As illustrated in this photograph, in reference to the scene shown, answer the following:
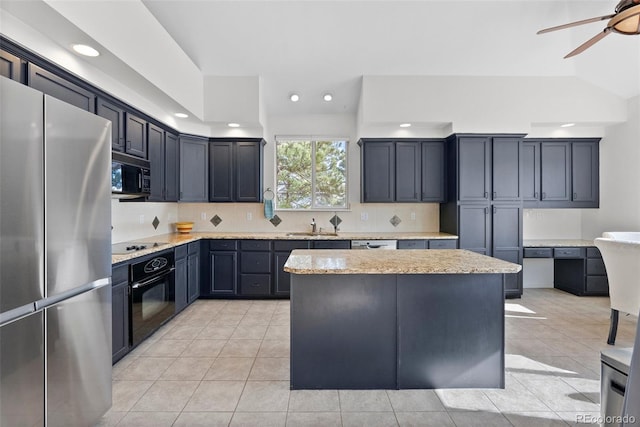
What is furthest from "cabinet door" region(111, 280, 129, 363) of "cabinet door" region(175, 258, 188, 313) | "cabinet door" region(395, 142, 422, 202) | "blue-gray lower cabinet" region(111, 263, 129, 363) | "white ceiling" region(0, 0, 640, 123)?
"cabinet door" region(395, 142, 422, 202)

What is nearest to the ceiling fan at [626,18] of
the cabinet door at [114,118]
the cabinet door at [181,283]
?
the cabinet door at [114,118]

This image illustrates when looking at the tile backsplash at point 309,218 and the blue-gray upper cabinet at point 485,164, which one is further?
the tile backsplash at point 309,218

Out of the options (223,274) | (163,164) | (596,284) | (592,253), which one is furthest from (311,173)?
(596,284)

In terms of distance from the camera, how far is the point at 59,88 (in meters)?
2.22

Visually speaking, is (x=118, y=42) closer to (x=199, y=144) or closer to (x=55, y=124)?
(x=55, y=124)

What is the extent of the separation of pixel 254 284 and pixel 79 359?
2.82 m

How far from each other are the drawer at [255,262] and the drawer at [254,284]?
0.07 metres

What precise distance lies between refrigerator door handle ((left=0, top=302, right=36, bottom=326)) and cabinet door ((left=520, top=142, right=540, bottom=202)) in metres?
5.37

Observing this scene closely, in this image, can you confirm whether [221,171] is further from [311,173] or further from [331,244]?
[331,244]

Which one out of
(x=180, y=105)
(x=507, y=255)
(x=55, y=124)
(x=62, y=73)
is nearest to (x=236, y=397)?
(x=55, y=124)

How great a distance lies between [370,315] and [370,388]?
52cm

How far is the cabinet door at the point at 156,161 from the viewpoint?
3602 millimetres

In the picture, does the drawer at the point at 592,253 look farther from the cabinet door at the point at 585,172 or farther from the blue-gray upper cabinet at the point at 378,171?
the blue-gray upper cabinet at the point at 378,171

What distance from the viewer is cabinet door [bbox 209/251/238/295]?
4367 mm
